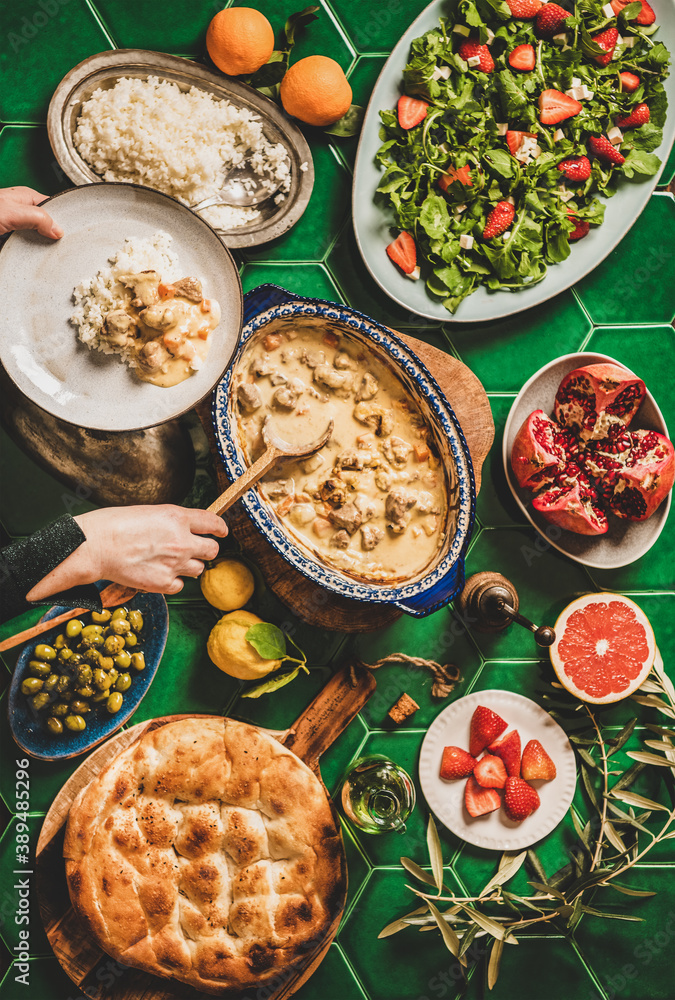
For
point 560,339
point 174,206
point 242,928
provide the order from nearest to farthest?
point 174,206 → point 242,928 → point 560,339

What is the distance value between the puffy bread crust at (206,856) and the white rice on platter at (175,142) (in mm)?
1881

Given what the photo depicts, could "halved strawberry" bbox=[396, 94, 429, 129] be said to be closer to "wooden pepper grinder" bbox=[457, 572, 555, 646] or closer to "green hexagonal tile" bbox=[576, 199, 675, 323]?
"green hexagonal tile" bbox=[576, 199, 675, 323]

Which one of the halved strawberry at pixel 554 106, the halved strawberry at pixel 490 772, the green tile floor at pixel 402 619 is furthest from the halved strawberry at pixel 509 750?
the halved strawberry at pixel 554 106

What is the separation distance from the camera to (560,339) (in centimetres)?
272

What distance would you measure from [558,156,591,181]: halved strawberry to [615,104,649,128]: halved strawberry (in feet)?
0.75

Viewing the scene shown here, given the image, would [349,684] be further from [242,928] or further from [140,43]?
[140,43]

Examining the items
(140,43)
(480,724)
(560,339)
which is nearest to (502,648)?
(480,724)

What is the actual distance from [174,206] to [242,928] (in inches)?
90.4

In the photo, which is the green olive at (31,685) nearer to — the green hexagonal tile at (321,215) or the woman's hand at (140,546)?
the woman's hand at (140,546)

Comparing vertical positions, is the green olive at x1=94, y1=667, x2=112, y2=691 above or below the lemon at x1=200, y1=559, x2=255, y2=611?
below

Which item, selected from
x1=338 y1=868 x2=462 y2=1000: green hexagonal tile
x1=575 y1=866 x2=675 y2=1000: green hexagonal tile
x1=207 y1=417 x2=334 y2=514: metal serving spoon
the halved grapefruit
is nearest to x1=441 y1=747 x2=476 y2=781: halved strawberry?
x1=338 y1=868 x2=462 y2=1000: green hexagonal tile

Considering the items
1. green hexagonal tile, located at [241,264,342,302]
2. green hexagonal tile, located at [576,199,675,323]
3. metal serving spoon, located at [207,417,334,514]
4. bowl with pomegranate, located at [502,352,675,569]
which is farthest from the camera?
green hexagonal tile, located at [576,199,675,323]

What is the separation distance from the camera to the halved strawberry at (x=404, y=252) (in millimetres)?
2467

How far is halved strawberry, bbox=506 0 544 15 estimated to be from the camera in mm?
2488
